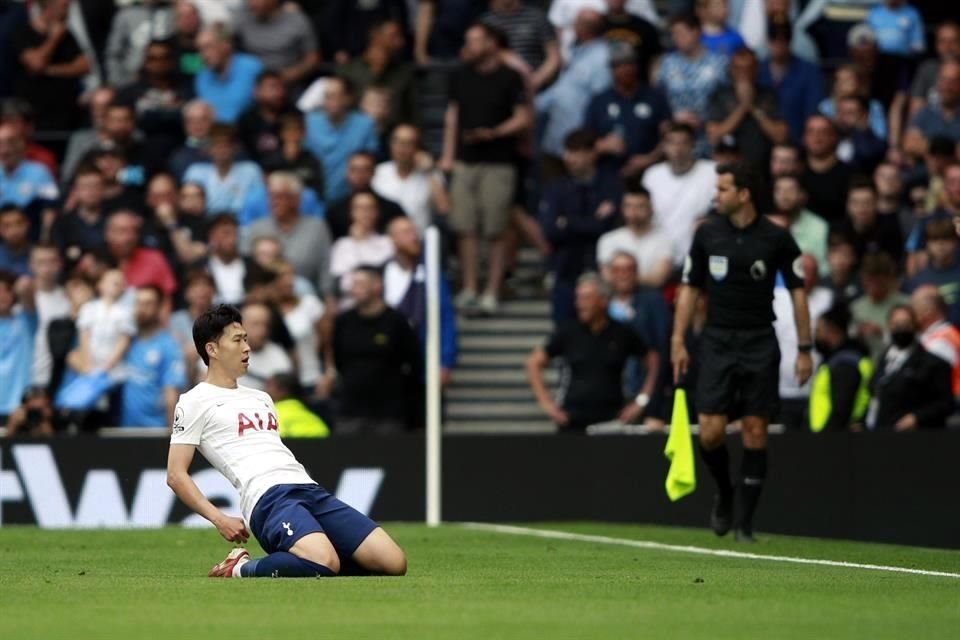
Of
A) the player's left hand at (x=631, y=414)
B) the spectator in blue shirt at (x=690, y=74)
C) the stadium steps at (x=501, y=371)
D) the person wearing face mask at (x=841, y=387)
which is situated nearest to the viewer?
the person wearing face mask at (x=841, y=387)

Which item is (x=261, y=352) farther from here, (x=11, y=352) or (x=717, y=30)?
(x=717, y=30)

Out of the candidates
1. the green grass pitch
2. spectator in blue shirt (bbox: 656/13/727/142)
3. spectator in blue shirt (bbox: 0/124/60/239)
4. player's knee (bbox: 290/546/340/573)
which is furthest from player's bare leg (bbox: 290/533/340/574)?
spectator in blue shirt (bbox: 656/13/727/142)

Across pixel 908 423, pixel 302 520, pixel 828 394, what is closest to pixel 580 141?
pixel 828 394

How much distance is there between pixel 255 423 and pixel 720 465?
471cm

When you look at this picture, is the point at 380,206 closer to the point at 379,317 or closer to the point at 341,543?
the point at 379,317

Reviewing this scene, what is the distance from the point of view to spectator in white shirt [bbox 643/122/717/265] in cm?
1952

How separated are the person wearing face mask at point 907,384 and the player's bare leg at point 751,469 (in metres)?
1.59

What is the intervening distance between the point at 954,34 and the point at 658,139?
3.10 meters

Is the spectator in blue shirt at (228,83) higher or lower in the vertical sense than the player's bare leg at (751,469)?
higher

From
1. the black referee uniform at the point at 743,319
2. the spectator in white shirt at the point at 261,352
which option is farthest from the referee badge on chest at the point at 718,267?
the spectator in white shirt at the point at 261,352

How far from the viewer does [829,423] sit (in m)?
16.5

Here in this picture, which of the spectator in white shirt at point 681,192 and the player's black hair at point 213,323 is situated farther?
the spectator in white shirt at point 681,192

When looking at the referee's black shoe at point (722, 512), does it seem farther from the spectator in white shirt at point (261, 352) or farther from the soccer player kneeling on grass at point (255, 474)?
the spectator in white shirt at point (261, 352)

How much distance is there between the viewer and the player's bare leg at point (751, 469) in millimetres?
14250
